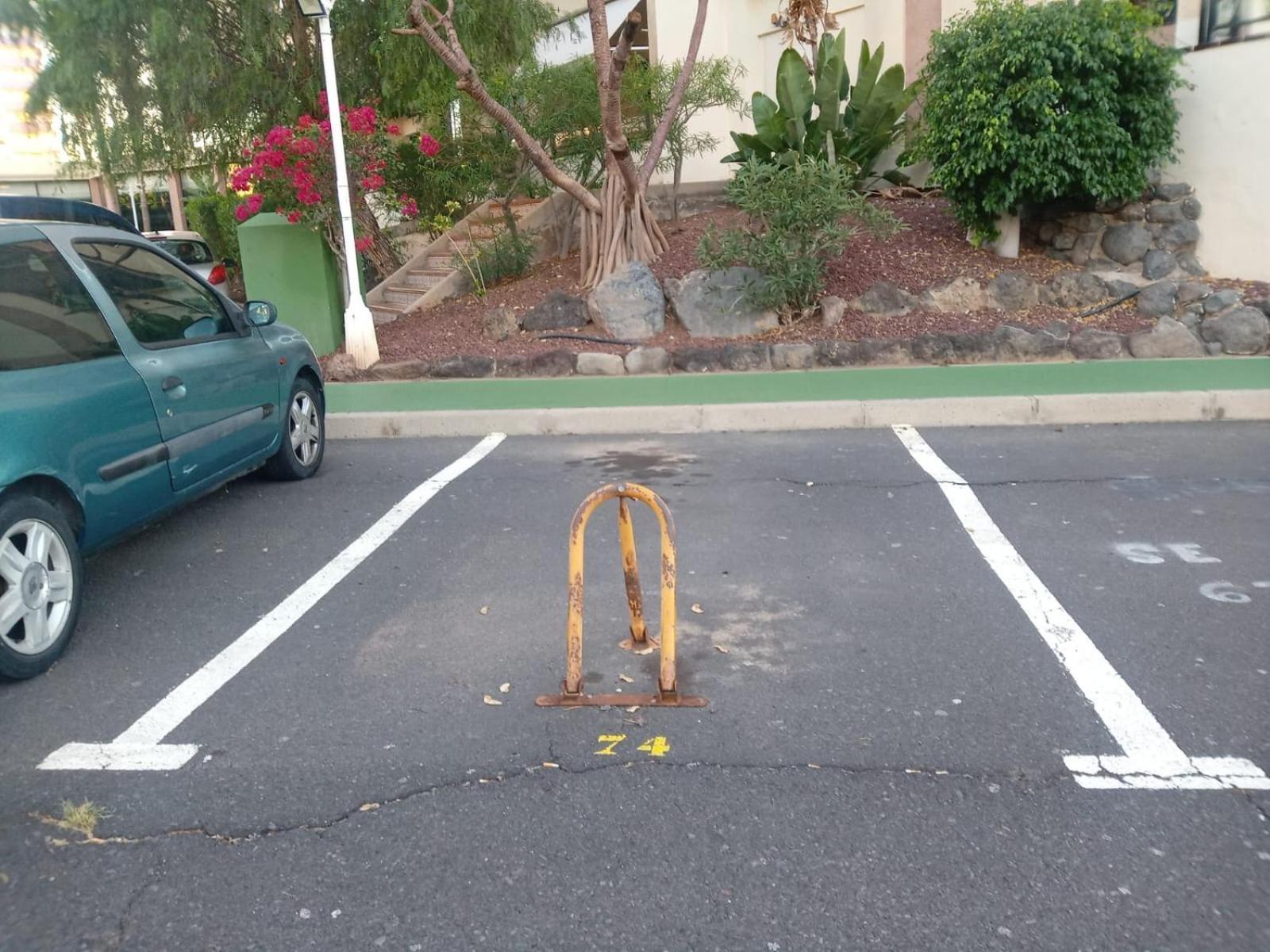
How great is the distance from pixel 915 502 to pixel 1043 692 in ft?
8.55

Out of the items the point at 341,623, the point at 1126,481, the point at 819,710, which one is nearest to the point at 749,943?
the point at 819,710

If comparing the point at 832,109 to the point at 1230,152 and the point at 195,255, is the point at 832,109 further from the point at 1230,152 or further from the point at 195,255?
the point at 195,255

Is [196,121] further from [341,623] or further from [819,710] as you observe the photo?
[819,710]

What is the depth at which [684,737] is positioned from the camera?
12.6 feet

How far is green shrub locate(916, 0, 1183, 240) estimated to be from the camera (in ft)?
33.8

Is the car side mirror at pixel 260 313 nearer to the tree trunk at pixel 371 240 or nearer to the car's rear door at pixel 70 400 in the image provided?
the car's rear door at pixel 70 400

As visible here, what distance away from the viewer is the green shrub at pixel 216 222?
22906mm

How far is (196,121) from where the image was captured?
45.6 feet

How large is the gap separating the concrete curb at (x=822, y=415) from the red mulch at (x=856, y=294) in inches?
76.8

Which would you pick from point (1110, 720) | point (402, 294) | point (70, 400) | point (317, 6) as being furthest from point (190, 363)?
point (402, 294)

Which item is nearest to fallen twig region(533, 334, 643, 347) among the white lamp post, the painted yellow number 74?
the white lamp post

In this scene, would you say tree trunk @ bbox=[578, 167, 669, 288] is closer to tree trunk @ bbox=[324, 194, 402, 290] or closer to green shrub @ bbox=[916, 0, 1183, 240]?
tree trunk @ bbox=[324, 194, 402, 290]

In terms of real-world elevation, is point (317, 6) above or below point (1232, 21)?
above

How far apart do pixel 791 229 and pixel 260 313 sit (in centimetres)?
551
